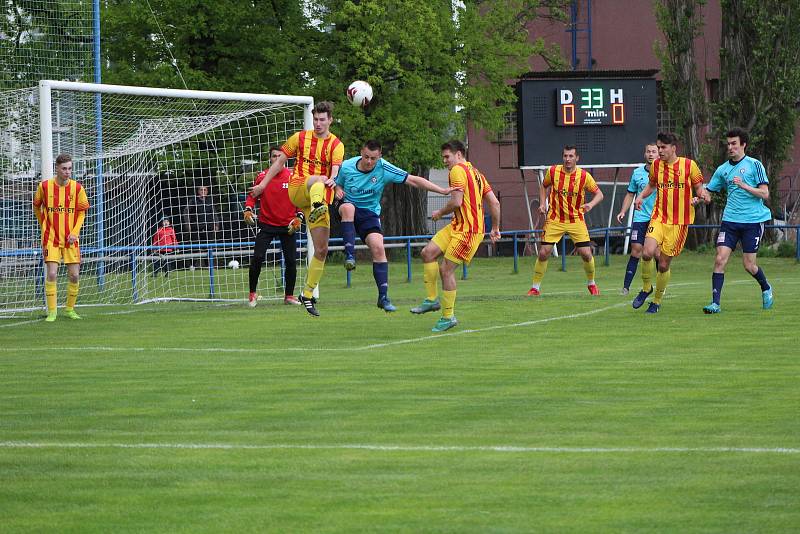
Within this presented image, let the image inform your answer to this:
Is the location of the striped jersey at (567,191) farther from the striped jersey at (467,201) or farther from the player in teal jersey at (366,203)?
the striped jersey at (467,201)

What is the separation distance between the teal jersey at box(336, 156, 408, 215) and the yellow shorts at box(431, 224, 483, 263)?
173 cm

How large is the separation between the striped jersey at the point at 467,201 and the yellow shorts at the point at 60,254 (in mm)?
5302

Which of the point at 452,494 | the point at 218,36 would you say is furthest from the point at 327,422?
the point at 218,36

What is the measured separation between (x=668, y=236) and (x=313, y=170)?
13.1ft

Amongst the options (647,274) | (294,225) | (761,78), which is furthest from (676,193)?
(761,78)

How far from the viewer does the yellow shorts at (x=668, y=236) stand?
14.7m

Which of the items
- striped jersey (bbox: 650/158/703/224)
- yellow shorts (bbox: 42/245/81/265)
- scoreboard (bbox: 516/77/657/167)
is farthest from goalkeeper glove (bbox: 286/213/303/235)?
scoreboard (bbox: 516/77/657/167)

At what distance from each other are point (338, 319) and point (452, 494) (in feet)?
30.1

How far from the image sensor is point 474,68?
3275cm

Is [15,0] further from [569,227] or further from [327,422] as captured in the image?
[327,422]

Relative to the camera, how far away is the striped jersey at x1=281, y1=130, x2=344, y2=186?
15.0m

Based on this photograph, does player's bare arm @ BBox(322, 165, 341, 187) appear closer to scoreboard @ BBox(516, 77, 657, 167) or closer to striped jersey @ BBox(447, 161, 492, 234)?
striped jersey @ BBox(447, 161, 492, 234)

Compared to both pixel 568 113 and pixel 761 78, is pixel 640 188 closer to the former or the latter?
pixel 568 113

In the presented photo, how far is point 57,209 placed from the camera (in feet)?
52.0
